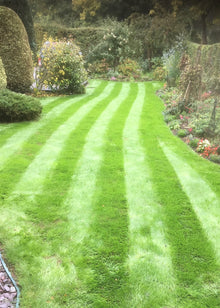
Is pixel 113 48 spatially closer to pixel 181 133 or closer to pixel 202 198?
pixel 181 133

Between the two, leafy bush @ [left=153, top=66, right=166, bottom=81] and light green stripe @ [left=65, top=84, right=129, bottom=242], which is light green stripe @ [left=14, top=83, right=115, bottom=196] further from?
leafy bush @ [left=153, top=66, right=166, bottom=81]

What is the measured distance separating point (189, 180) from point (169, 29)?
2065 cm

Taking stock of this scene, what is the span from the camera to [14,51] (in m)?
12.6

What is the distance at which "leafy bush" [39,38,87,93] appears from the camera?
543 inches

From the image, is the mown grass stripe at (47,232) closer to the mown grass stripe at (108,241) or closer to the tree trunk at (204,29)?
the mown grass stripe at (108,241)

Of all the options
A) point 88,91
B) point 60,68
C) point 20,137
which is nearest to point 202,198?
point 20,137

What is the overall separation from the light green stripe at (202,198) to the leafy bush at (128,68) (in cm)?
1578

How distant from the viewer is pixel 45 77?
14.0 meters

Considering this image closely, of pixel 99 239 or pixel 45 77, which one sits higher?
pixel 45 77

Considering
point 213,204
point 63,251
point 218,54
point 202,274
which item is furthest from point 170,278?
point 218,54

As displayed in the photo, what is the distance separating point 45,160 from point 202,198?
3.70m

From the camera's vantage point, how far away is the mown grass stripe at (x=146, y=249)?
3.25 m

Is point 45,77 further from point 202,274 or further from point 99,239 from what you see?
point 202,274

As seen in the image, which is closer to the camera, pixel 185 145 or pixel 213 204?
pixel 213 204
